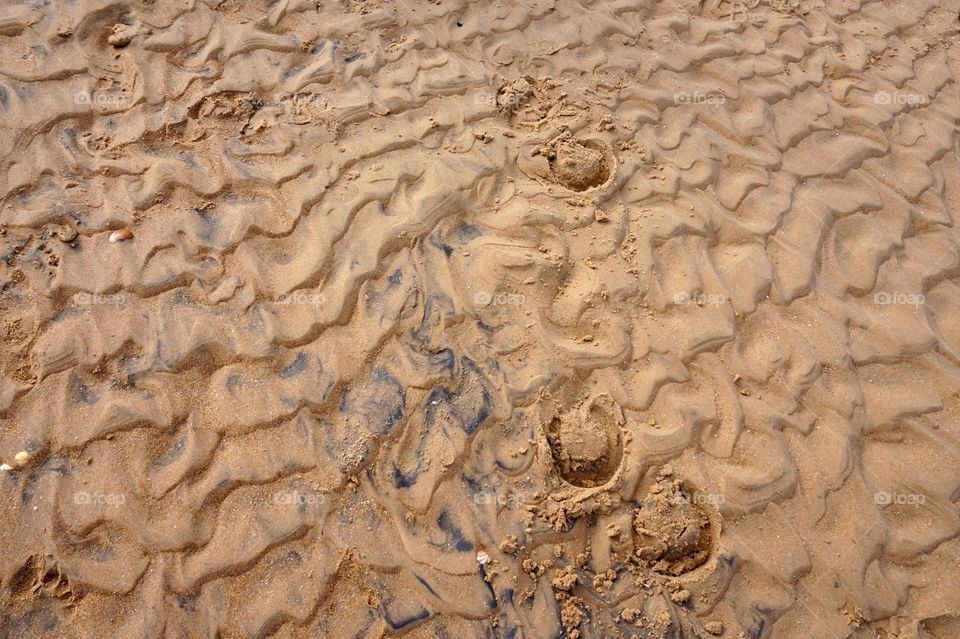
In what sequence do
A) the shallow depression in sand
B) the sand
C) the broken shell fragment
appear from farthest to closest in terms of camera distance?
the broken shell fragment → the shallow depression in sand → the sand

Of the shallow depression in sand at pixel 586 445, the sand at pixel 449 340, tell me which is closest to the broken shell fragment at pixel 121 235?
the sand at pixel 449 340

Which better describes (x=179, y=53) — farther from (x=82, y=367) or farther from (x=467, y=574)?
(x=467, y=574)

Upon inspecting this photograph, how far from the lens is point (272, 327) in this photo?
2.63 metres

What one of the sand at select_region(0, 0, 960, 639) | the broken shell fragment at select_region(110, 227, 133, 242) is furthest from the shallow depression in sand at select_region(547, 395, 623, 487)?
the broken shell fragment at select_region(110, 227, 133, 242)

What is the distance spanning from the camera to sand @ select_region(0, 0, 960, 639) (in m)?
2.27

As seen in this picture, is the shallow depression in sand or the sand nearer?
the sand

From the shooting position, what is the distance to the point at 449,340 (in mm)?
2674

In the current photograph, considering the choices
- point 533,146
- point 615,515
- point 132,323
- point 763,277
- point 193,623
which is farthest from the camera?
point 533,146

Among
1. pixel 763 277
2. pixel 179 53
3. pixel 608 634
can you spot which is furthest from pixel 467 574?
pixel 179 53

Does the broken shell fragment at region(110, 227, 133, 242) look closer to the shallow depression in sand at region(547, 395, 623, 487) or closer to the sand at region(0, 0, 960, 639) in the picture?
the sand at region(0, 0, 960, 639)

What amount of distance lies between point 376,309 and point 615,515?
58.3 inches

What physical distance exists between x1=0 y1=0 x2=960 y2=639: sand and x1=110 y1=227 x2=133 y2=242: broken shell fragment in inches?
0.9

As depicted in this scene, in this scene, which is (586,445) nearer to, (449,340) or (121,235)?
(449,340)

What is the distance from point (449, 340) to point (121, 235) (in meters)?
1.81
